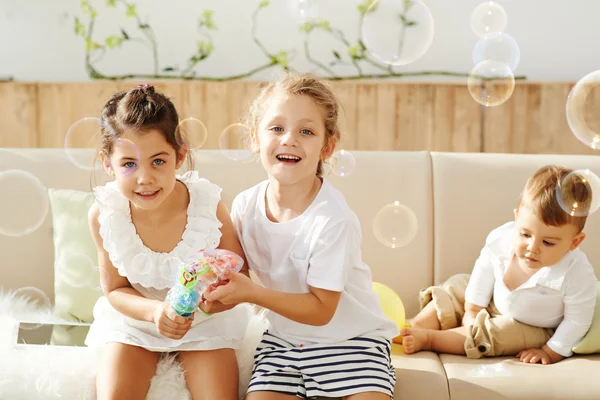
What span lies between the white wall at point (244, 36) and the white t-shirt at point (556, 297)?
188 cm

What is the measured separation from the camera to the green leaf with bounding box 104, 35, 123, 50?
3.58 meters

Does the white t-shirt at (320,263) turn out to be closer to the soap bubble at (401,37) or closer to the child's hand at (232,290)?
the child's hand at (232,290)

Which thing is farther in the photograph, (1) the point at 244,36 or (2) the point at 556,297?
(1) the point at 244,36

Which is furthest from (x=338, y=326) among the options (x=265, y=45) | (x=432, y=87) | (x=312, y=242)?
(x=265, y=45)

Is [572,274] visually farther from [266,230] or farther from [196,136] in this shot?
[196,136]

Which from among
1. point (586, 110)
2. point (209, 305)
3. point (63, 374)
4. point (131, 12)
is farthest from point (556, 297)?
point (131, 12)

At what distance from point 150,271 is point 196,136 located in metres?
0.60

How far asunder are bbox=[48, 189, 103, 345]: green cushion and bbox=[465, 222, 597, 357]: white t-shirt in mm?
1205

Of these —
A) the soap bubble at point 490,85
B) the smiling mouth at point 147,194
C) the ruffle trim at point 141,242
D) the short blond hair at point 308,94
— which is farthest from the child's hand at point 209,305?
the soap bubble at point 490,85

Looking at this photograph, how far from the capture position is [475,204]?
234cm

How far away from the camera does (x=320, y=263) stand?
1.64 meters

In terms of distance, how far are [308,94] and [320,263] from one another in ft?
1.36

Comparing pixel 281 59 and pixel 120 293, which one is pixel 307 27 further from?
pixel 120 293

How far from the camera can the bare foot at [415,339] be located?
195 centimetres
